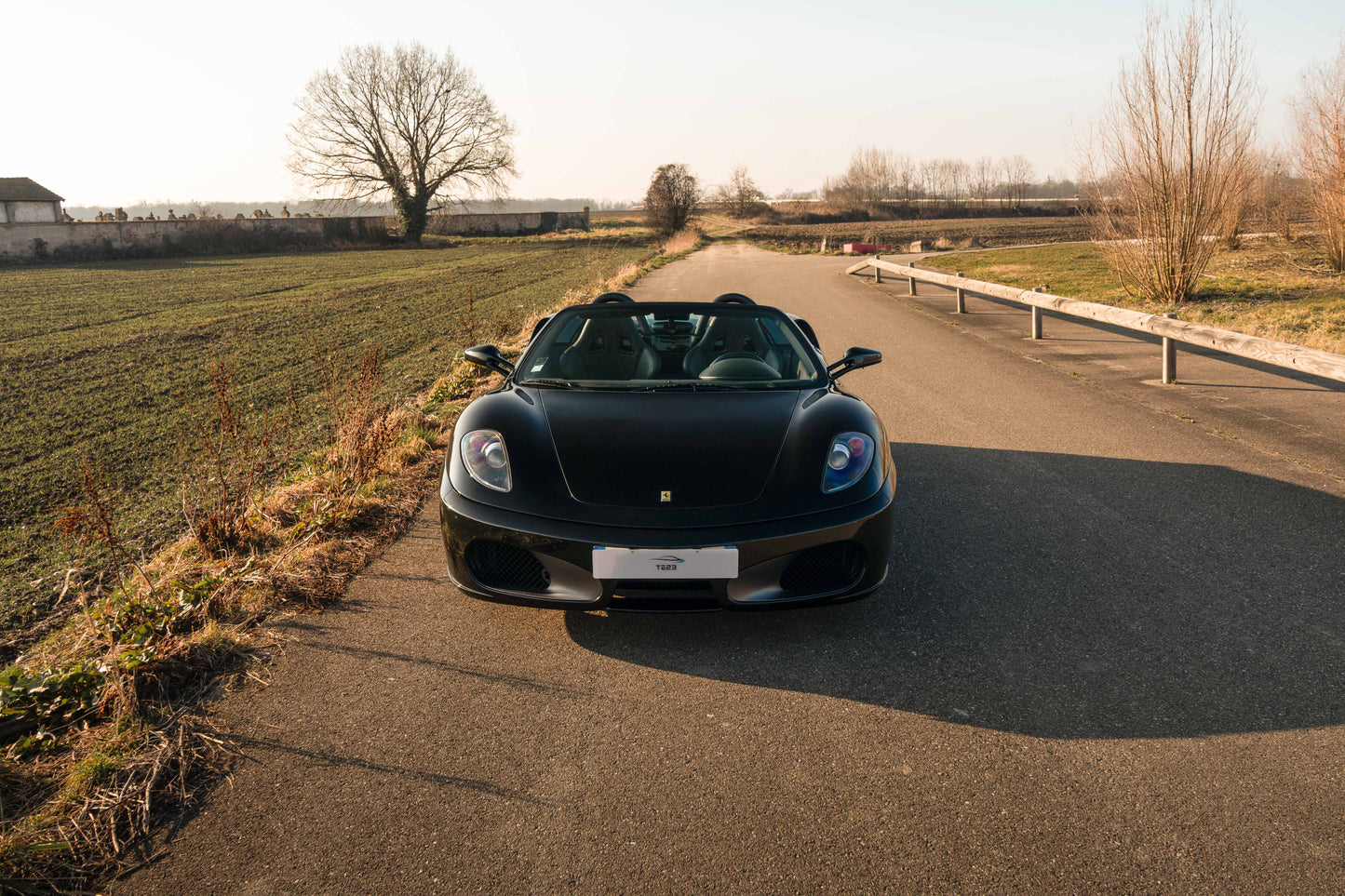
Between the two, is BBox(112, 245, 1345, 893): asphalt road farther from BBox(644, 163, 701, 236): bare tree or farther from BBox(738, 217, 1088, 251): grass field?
BBox(644, 163, 701, 236): bare tree

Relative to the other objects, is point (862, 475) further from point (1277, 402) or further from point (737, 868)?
point (1277, 402)

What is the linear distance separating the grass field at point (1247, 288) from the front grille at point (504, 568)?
957 centimetres

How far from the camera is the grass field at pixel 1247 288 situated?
486 inches

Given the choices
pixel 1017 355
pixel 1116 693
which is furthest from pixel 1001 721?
pixel 1017 355

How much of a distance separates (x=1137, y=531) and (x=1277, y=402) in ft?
14.9

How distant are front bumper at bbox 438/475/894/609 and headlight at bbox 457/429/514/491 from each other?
0.14 meters

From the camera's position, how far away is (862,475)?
11.8ft

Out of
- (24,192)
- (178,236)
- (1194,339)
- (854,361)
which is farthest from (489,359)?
(24,192)

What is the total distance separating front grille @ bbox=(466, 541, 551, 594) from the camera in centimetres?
338

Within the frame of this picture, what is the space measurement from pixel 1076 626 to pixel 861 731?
1286 millimetres

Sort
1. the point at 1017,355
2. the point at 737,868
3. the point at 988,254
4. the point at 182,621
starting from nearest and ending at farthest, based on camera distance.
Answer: the point at 737,868
the point at 182,621
the point at 1017,355
the point at 988,254

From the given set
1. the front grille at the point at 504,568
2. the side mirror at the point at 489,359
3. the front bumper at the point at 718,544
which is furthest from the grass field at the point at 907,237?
the front grille at the point at 504,568

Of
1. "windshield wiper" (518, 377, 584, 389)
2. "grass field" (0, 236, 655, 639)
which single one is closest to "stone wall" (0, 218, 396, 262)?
"grass field" (0, 236, 655, 639)

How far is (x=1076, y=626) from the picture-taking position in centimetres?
357
